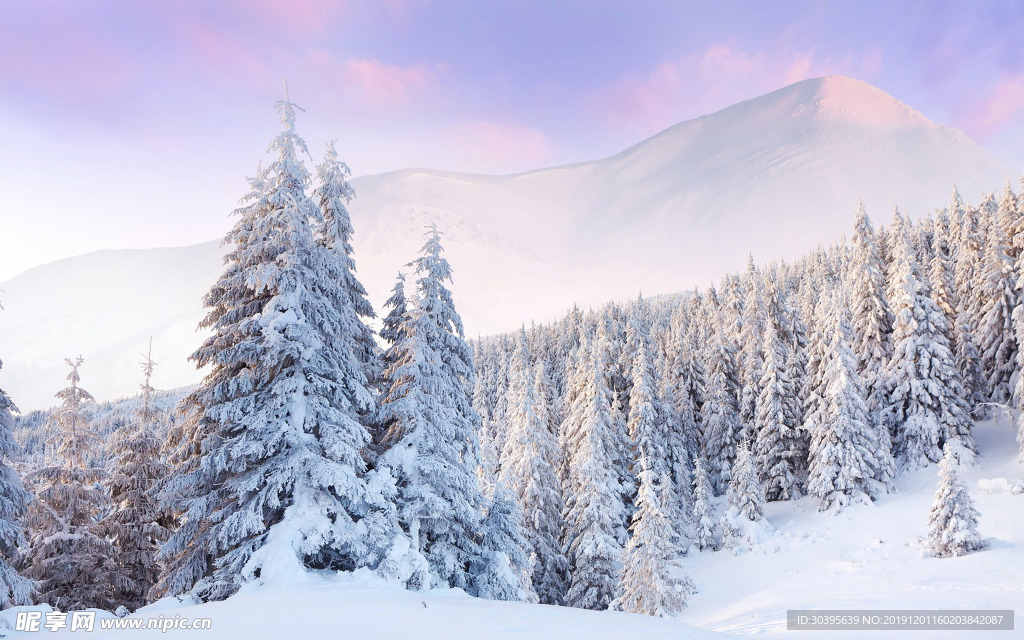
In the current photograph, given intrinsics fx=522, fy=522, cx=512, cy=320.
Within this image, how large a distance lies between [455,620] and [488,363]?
84395 mm

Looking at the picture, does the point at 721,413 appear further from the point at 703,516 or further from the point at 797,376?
the point at 703,516

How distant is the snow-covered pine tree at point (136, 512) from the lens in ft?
62.9

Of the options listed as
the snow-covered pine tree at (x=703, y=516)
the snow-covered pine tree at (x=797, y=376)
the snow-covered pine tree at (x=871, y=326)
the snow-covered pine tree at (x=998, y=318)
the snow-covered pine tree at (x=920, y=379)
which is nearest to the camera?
the snow-covered pine tree at (x=920, y=379)

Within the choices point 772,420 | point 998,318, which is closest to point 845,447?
point 772,420

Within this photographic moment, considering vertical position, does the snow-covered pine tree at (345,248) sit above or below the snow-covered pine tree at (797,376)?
above

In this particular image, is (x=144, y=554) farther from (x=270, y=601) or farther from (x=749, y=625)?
(x=749, y=625)

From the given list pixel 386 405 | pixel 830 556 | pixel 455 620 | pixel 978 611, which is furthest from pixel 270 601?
pixel 830 556

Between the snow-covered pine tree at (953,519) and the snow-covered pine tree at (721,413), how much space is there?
19.7 metres

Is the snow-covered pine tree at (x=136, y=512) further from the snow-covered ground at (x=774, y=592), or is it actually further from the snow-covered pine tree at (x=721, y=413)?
the snow-covered pine tree at (x=721, y=413)

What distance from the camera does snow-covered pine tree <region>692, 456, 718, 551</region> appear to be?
34.8 meters

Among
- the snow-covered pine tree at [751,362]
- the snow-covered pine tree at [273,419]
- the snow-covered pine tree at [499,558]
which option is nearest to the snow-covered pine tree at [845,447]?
the snow-covered pine tree at [751,362]

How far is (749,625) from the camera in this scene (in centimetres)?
1689

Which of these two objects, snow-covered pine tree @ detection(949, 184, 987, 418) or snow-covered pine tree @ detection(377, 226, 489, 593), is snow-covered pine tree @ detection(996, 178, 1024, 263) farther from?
snow-covered pine tree @ detection(377, 226, 489, 593)

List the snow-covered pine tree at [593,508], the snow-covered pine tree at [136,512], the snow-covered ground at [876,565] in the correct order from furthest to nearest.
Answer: the snow-covered pine tree at [593,508] < the snow-covered pine tree at [136,512] < the snow-covered ground at [876,565]
